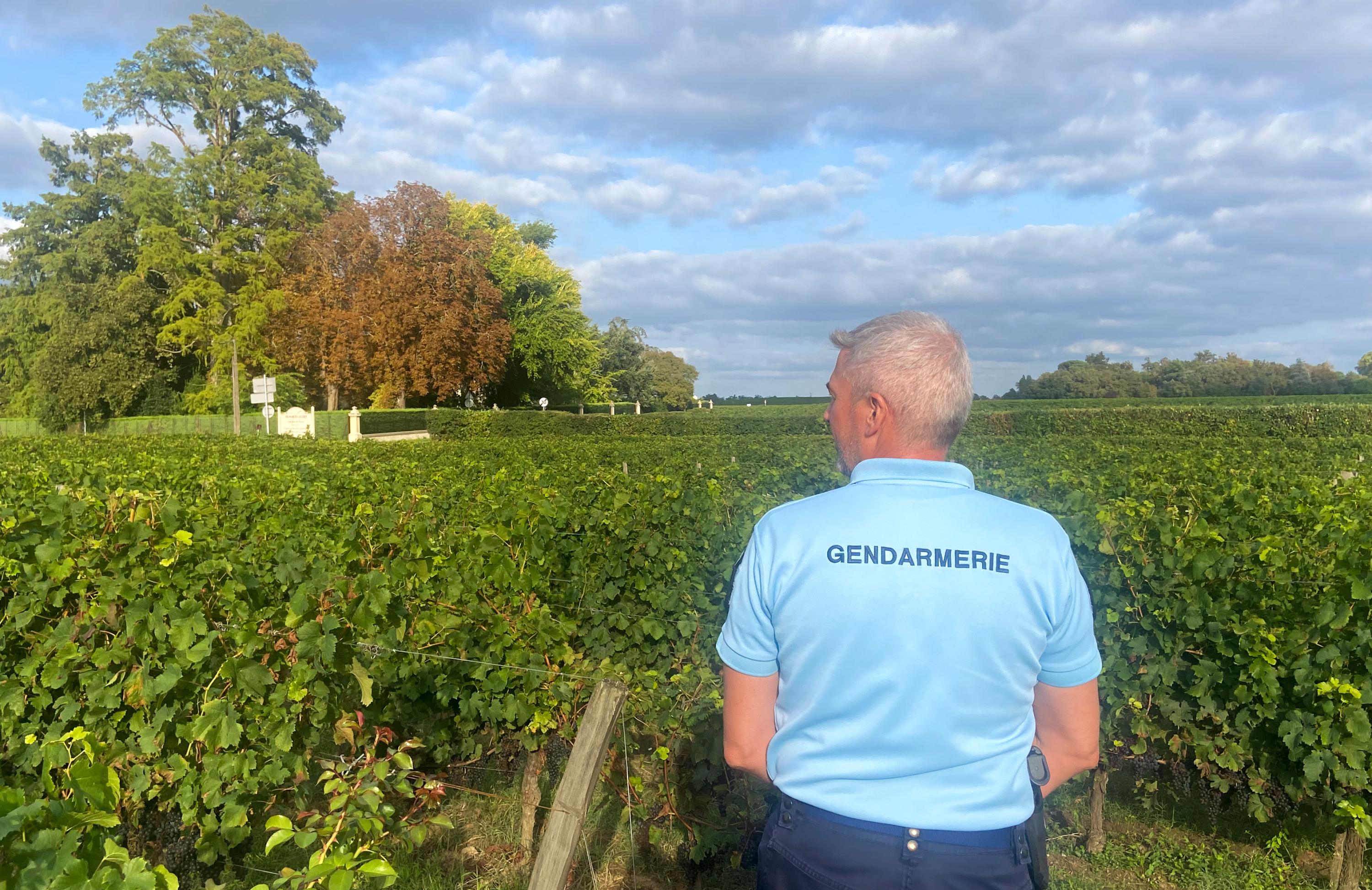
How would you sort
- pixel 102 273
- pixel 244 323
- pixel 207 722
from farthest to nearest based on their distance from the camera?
pixel 102 273
pixel 244 323
pixel 207 722

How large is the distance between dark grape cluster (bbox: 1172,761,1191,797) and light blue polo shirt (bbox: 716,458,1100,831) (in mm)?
3002

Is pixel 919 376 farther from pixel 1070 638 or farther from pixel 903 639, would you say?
pixel 1070 638

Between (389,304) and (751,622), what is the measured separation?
4440 cm

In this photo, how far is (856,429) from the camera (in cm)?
170

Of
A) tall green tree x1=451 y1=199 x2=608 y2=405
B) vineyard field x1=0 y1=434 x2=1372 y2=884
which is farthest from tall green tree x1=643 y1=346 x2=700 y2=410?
vineyard field x1=0 y1=434 x2=1372 y2=884

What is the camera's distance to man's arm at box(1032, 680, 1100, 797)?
1.80 metres

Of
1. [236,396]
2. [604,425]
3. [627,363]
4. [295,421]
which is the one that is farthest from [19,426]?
[627,363]

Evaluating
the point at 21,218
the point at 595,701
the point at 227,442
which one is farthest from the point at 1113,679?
the point at 21,218

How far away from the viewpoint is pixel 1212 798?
4.19m

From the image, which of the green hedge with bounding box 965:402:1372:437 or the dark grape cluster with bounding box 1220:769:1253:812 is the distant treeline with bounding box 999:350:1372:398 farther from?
the dark grape cluster with bounding box 1220:769:1253:812

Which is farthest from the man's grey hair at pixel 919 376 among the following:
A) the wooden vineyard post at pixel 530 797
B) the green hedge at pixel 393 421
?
the green hedge at pixel 393 421

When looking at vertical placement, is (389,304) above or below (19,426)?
above

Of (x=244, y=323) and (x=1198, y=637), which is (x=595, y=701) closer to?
(x=1198, y=637)

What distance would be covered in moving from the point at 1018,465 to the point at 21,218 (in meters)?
57.0
